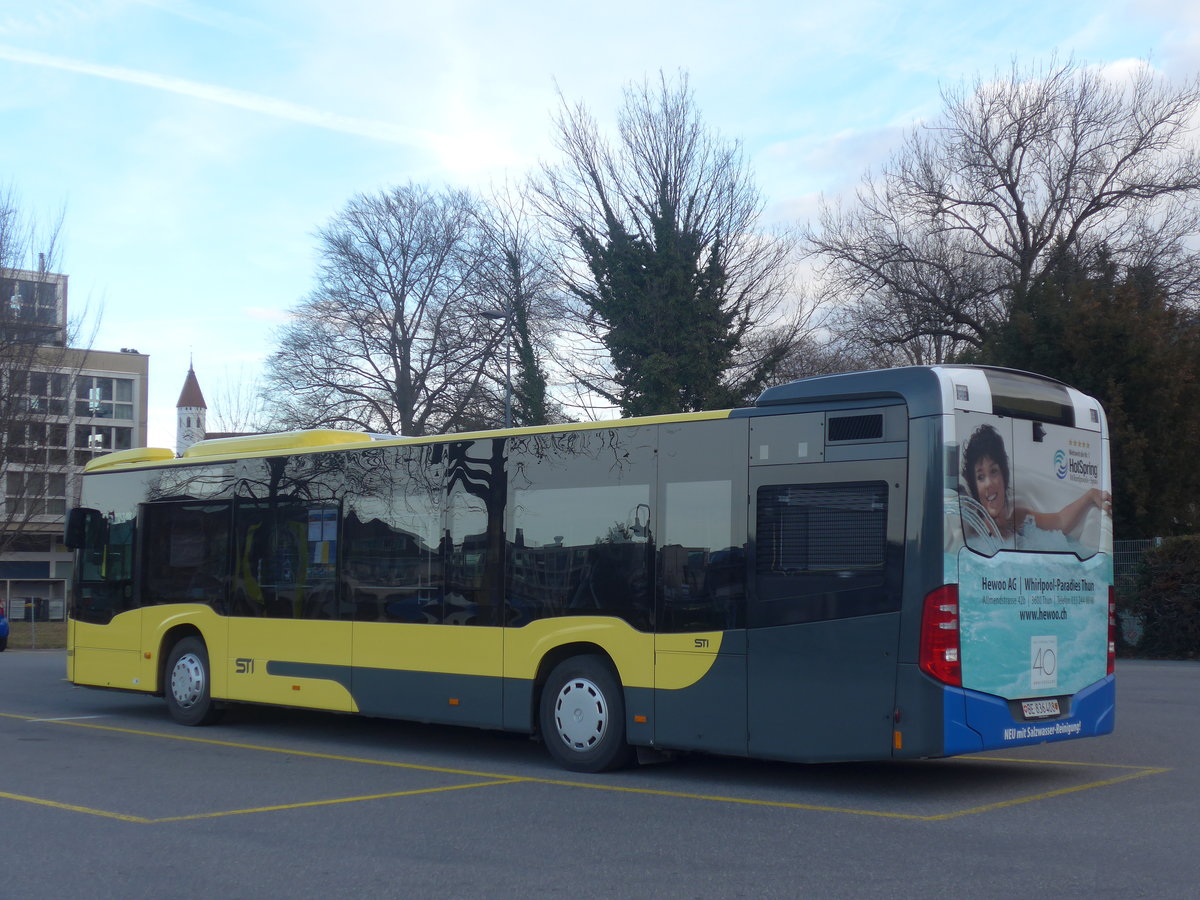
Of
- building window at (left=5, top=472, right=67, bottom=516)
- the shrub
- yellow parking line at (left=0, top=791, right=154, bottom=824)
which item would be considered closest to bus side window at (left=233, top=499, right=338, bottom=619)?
yellow parking line at (left=0, top=791, right=154, bottom=824)

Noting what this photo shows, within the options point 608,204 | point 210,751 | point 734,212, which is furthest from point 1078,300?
point 210,751

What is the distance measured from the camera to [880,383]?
8.79 metres

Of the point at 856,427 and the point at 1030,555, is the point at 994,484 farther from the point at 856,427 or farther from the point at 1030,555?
the point at 856,427

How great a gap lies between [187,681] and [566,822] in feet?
23.4

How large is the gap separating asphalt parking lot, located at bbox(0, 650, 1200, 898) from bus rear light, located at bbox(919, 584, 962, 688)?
2.94 ft

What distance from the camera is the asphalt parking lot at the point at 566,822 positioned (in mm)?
6332

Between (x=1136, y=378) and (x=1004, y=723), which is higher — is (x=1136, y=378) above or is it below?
above

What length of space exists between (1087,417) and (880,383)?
2.00 metres

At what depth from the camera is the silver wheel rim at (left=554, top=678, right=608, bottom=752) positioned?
10078 mm

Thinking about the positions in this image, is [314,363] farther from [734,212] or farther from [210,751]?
[210,751]

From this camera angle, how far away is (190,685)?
1373cm

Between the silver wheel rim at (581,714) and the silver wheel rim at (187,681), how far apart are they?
5045 mm

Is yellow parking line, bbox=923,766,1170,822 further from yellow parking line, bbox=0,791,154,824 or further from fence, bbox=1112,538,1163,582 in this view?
fence, bbox=1112,538,1163,582

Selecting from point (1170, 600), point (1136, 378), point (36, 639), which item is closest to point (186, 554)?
point (1170, 600)
